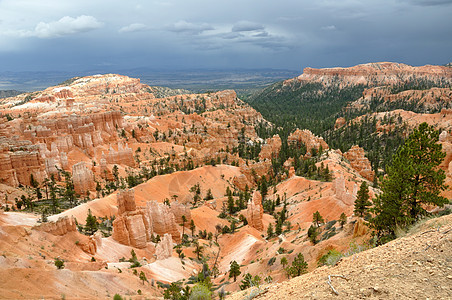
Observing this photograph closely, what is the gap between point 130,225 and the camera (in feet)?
105

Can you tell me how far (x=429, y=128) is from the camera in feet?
56.6

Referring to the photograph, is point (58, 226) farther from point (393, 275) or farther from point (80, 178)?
point (80, 178)

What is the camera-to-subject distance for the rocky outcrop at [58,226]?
23547 mm

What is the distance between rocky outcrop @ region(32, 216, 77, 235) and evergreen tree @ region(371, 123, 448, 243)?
23.3 meters

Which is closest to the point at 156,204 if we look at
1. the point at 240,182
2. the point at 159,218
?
the point at 159,218

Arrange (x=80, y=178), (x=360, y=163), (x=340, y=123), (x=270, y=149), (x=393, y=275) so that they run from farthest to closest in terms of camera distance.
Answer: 1. (x=340, y=123)
2. (x=270, y=149)
3. (x=360, y=163)
4. (x=80, y=178)
5. (x=393, y=275)

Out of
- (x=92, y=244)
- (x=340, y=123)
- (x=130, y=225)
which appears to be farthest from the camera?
(x=340, y=123)

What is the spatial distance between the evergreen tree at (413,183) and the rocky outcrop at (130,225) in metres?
24.2

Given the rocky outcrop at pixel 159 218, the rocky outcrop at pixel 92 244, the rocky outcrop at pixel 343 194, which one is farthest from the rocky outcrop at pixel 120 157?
the rocky outcrop at pixel 343 194

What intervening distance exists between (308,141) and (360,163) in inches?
812

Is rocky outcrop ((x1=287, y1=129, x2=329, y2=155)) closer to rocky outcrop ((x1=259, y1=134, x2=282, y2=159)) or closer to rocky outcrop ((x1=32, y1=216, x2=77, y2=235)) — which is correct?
rocky outcrop ((x1=259, y1=134, x2=282, y2=159))

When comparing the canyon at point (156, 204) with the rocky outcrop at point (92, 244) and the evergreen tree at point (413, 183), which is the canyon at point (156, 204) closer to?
the rocky outcrop at point (92, 244)

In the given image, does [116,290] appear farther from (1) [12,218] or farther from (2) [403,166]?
(2) [403,166]

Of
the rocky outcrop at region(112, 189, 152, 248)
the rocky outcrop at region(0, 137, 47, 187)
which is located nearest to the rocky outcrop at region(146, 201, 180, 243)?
the rocky outcrop at region(112, 189, 152, 248)
